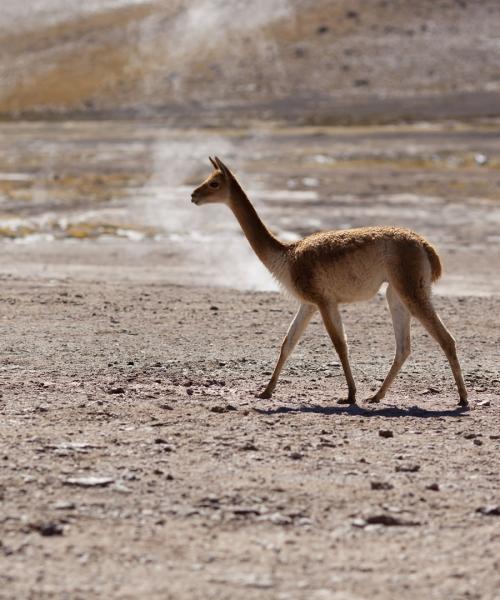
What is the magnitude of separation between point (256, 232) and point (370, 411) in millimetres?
1946

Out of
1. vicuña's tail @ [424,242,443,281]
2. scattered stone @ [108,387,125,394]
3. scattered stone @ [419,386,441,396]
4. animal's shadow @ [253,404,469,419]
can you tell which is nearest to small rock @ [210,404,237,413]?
animal's shadow @ [253,404,469,419]

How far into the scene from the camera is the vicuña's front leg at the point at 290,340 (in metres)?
9.91

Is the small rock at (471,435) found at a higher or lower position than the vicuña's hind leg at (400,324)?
lower

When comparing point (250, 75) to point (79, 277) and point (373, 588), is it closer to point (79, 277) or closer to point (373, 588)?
point (79, 277)

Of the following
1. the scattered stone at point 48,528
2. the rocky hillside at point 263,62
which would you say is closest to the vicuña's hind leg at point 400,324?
the scattered stone at point 48,528

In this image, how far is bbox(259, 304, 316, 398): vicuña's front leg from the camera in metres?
9.91

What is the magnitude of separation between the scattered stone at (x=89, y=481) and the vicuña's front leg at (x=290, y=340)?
283 cm

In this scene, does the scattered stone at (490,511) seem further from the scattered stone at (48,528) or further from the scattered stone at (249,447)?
the scattered stone at (48,528)

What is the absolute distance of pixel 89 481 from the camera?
23.7 ft

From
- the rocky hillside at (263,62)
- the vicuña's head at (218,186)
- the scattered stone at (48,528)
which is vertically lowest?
the scattered stone at (48,528)

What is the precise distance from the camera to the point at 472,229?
26.5 metres

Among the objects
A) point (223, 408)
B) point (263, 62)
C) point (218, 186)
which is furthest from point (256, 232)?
point (263, 62)

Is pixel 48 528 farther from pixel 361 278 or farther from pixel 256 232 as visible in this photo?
pixel 256 232

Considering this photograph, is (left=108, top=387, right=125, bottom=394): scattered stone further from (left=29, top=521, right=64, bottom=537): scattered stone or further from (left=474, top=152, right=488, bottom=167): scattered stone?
(left=474, top=152, right=488, bottom=167): scattered stone
